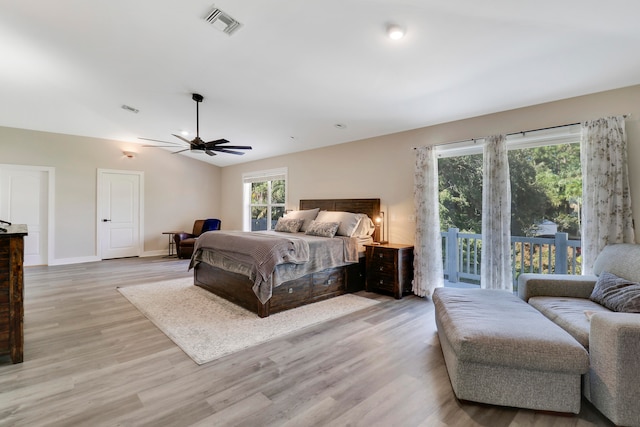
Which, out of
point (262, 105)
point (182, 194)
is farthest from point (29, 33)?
point (182, 194)

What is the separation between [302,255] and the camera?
11.9 feet

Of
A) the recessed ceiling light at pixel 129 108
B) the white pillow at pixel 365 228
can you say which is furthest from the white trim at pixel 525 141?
the recessed ceiling light at pixel 129 108

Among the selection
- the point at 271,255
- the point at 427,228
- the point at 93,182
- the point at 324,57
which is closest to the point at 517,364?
the point at 271,255

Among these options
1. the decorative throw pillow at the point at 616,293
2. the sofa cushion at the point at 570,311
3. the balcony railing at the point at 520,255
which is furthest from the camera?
the balcony railing at the point at 520,255

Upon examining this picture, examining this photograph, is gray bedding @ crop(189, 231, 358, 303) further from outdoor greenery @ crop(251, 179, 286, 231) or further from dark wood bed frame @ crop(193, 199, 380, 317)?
outdoor greenery @ crop(251, 179, 286, 231)

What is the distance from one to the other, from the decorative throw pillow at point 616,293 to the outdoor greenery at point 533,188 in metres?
1.06

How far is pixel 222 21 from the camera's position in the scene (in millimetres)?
2641

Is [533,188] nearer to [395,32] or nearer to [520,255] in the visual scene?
[520,255]

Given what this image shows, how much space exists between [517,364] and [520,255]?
2.55 m

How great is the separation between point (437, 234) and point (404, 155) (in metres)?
1.32

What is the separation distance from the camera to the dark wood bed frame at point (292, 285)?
139 inches

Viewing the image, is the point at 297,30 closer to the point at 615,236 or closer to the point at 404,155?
the point at 404,155

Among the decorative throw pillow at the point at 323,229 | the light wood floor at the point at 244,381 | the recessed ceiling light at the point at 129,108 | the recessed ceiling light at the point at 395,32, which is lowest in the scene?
the light wood floor at the point at 244,381

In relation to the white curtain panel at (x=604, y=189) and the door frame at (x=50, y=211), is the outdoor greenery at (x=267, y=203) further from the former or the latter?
the white curtain panel at (x=604, y=189)
